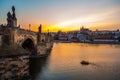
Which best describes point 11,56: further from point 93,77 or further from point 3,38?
point 93,77

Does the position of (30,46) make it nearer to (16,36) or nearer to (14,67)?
(16,36)

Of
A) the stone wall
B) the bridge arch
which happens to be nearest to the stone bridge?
the bridge arch

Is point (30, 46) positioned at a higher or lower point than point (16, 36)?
lower

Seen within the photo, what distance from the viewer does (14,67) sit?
15.5m

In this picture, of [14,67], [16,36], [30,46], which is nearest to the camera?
[14,67]

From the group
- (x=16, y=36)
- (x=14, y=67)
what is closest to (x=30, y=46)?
(x=16, y=36)

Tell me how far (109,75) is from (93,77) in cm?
263

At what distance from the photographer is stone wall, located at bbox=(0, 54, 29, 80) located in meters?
14.8

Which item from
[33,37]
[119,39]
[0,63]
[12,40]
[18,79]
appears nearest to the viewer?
[0,63]

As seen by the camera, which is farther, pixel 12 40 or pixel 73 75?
pixel 73 75

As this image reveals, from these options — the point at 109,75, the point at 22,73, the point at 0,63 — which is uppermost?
the point at 0,63

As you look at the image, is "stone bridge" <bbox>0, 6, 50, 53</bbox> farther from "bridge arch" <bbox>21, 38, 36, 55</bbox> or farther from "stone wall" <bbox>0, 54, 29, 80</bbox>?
"stone wall" <bbox>0, 54, 29, 80</bbox>

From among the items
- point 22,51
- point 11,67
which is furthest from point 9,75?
point 22,51

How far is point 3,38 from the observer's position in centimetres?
1664
